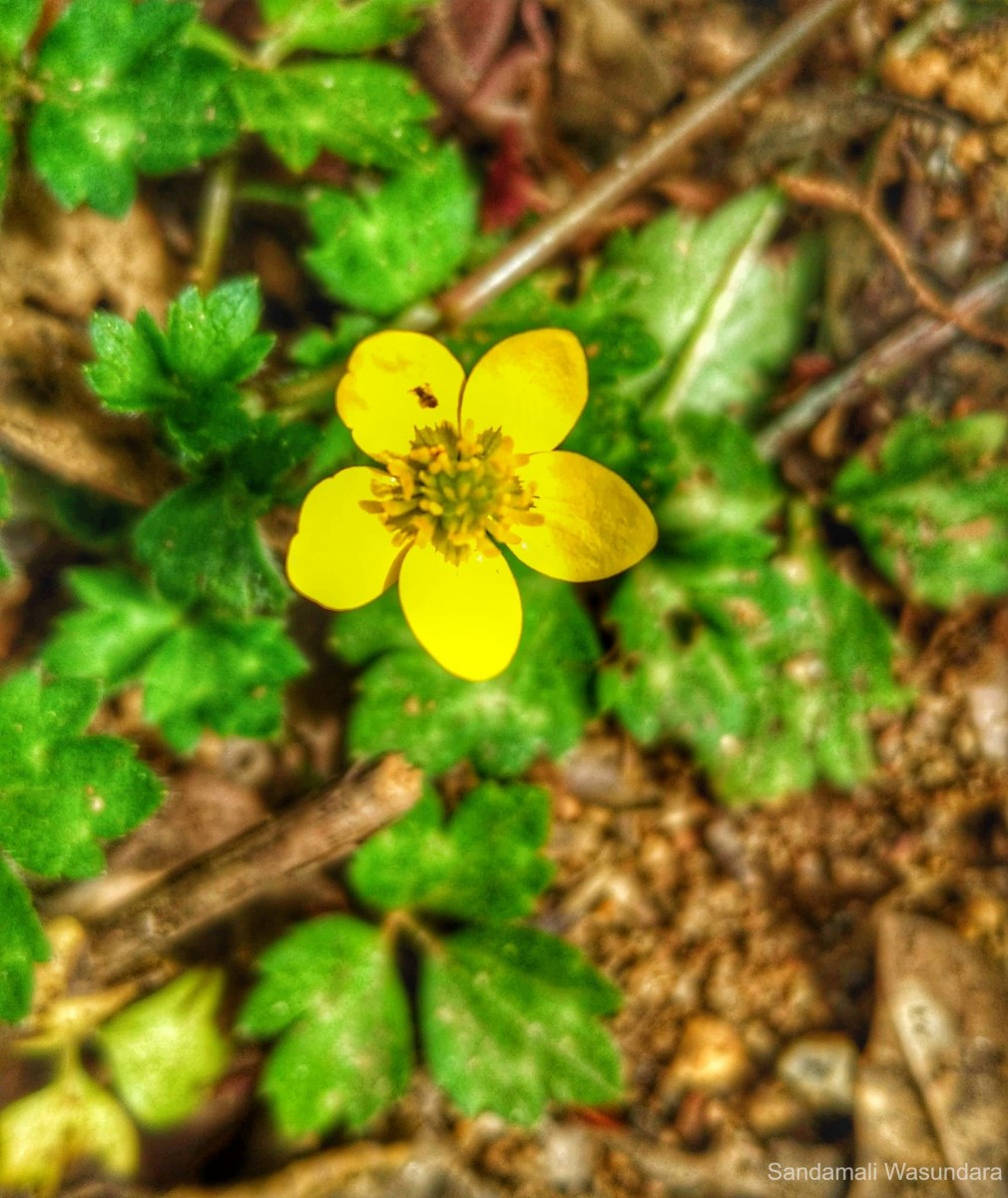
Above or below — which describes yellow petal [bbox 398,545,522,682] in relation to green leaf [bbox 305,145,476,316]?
below

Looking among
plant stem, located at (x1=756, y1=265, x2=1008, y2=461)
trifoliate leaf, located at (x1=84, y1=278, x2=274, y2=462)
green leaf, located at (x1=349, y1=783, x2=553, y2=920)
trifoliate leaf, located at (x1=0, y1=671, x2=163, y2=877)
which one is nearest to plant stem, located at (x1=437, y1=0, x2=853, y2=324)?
plant stem, located at (x1=756, y1=265, x2=1008, y2=461)

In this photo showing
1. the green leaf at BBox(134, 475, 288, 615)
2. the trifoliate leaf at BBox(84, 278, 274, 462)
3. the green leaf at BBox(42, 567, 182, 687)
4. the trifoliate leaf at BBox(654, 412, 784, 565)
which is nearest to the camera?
the trifoliate leaf at BBox(84, 278, 274, 462)

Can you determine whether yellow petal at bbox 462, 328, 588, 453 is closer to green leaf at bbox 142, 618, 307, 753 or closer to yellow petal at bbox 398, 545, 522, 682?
yellow petal at bbox 398, 545, 522, 682

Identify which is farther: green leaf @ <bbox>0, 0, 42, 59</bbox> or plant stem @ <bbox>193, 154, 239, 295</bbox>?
plant stem @ <bbox>193, 154, 239, 295</bbox>

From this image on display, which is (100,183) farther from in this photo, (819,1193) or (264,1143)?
(819,1193)

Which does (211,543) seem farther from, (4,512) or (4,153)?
(4,153)

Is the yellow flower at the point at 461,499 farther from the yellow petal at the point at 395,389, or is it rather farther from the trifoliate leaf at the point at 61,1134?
the trifoliate leaf at the point at 61,1134
